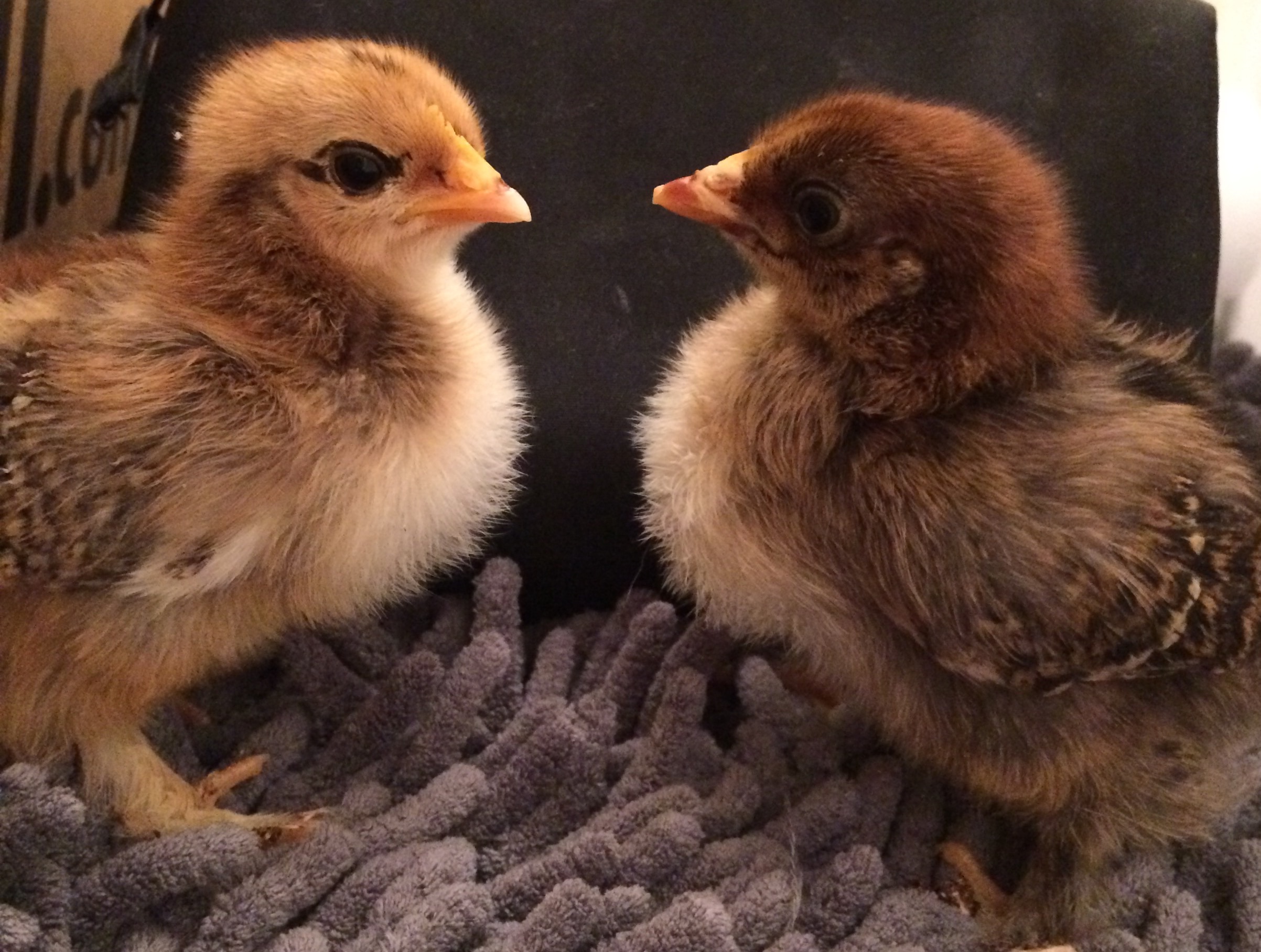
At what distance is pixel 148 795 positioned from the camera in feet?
3.32

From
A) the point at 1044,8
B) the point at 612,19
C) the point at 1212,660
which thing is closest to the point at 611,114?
the point at 612,19

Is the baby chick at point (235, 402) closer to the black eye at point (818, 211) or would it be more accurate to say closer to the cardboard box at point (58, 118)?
the black eye at point (818, 211)

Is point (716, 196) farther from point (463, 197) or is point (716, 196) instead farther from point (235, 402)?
point (235, 402)

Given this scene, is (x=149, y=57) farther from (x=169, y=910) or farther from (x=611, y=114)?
(x=169, y=910)

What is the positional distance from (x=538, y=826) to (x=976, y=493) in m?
0.54

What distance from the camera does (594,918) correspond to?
96cm

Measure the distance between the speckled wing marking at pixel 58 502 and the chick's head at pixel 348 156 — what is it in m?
0.24

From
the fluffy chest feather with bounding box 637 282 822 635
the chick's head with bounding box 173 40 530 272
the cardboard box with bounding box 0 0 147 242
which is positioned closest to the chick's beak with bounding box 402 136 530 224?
the chick's head with bounding box 173 40 530 272

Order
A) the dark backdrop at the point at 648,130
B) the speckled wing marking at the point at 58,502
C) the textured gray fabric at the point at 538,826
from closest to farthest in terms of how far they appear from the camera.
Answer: the speckled wing marking at the point at 58,502 → the textured gray fabric at the point at 538,826 → the dark backdrop at the point at 648,130

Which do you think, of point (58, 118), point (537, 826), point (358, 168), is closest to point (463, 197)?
point (358, 168)

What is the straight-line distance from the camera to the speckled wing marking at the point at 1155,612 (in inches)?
34.4

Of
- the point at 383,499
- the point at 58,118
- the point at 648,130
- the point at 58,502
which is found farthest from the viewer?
the point at 58,118

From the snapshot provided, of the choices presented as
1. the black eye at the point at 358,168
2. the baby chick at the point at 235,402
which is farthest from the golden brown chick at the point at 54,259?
the black eye at the point at 358,168

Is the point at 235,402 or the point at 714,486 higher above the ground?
the point at 235,402
